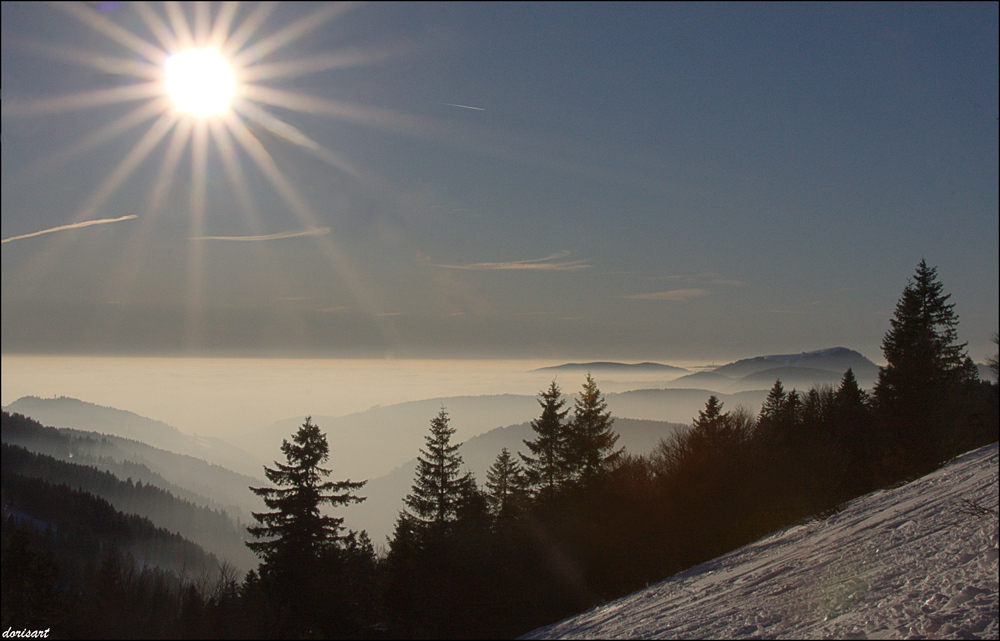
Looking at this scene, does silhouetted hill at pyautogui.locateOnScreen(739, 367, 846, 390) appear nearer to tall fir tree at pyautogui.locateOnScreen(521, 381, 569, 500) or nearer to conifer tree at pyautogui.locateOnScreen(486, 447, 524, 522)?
tall fir tree at pyautogui.locateOnScreen(521, 381, 569, 500)

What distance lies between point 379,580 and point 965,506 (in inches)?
886

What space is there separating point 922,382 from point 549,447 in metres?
18.5

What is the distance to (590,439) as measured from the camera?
2906 cm

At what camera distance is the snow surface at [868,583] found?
5.12 m

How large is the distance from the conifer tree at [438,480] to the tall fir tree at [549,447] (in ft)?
13.4

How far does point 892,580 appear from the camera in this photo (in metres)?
6.05

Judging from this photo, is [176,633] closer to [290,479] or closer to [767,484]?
[290,479]

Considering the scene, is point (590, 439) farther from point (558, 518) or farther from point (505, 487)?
point (505, 487)

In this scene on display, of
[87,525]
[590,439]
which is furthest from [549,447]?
[87,525]

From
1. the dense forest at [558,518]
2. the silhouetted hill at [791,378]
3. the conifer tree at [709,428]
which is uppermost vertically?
the silhouetted hill at [791,378]

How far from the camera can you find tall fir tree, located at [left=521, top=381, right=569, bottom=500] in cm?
2967

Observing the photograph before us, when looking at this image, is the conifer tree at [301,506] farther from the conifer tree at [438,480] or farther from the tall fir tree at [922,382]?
the tall fir tree at [922,382]

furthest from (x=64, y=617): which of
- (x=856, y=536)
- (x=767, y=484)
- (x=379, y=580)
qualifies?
(x=767, y=484)

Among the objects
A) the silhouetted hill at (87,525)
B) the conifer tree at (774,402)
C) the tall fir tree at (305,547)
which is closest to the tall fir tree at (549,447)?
the tall fir tree at (305,547)
